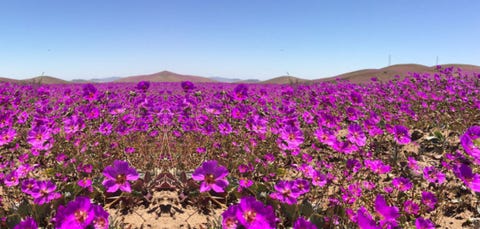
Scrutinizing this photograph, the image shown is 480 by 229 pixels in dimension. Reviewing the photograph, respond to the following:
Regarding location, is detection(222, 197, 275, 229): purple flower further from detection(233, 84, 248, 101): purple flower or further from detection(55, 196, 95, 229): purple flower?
detection(233, 84, 248, 101): purple flower

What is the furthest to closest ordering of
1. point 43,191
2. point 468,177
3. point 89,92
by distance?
point 89,92, point 468,177, point 43,191

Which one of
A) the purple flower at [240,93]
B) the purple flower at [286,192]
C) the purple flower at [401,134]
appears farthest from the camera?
the purple flower at [240,93]

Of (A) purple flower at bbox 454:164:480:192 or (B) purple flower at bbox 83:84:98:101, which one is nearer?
(A) purple flower at bbox 454:164:480:192

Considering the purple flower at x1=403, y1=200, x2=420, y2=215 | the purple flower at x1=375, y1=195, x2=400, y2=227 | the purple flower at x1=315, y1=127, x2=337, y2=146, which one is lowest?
the purple flower at x1=403, y1=200, x2=420, y2=215

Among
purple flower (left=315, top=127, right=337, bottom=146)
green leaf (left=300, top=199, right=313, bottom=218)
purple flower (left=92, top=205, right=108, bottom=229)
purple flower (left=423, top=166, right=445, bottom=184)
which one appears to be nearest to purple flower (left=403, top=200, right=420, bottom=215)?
purple flower (left=423, top=166, right=445, bottom=184)

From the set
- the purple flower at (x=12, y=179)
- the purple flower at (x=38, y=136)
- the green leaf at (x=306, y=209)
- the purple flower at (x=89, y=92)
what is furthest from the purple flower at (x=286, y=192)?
the purple flower at (x=89, y=92)

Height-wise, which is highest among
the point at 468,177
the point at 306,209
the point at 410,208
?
the point at 468,177

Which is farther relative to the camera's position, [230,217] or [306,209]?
[306,209]

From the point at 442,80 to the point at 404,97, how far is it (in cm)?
333

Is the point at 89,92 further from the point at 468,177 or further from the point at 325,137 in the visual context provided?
the point at 468,177

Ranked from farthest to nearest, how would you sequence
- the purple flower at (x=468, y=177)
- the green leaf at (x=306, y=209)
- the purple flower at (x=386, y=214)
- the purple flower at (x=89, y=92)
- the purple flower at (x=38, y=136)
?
the purple flower at (x=89, y=92) < the purple flower at (x=38, y=136) < the green leaf at (x=306, y=209) < the purple flower at (x=468, y=177) < the purple flower at (x=386, y=214)

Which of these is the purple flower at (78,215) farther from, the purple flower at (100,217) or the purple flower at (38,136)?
the purple flower at (38,136)

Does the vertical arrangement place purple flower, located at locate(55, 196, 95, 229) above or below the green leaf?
above

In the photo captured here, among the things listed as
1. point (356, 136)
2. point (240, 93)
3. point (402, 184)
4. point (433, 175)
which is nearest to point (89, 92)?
point (240, 93)
